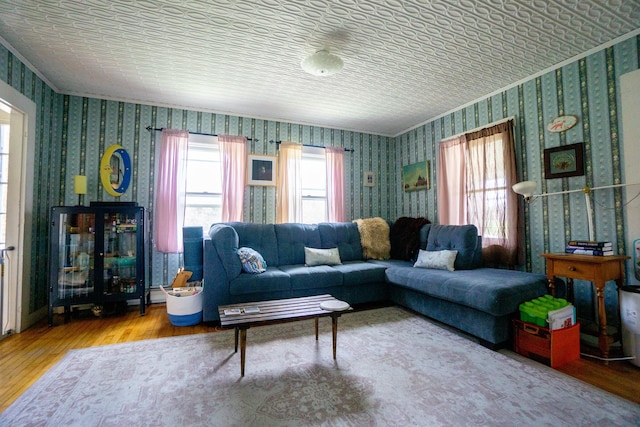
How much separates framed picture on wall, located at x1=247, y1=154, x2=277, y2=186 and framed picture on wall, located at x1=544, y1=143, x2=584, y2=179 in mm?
3271

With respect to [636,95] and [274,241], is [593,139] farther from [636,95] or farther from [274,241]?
[274,241]

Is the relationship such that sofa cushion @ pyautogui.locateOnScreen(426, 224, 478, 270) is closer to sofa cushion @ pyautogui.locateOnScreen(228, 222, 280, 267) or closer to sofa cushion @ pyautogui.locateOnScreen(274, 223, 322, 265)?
sofa cushion @ pyautogui.locateOnScreen(274, 223, 322, 265)

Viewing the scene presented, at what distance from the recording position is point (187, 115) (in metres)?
3.84

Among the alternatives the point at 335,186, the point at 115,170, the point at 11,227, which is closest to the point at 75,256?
the point at 11,227

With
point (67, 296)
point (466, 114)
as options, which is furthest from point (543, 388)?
point (67, 296)

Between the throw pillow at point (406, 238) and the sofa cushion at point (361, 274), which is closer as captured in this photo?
the sofa cushion at point (361, 274)

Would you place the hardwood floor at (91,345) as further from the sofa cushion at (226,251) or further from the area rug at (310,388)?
the sofa cushion at (226,251)

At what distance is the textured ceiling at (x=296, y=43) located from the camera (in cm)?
203

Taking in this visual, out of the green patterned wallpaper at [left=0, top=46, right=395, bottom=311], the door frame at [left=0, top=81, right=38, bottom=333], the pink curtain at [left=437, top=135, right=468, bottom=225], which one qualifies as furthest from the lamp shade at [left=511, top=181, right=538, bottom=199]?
the door frame at [left=0, top=81, right=38, bottom=333]

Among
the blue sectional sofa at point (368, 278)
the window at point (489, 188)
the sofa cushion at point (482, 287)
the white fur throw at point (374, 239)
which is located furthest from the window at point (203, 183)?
the window at point (489, 188)

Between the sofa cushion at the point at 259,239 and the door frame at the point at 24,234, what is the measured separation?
1925mm

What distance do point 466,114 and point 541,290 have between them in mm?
2358

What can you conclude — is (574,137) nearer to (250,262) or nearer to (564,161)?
(564,161)

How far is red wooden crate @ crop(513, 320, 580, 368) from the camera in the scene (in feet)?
6.66
